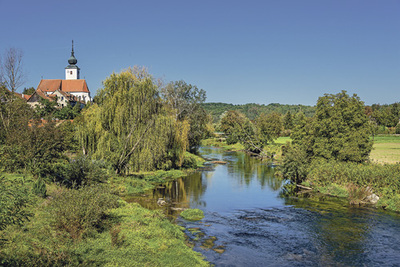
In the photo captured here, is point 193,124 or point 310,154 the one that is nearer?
point 310,154

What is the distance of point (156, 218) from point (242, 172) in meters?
24.9

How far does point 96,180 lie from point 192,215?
7.72 m

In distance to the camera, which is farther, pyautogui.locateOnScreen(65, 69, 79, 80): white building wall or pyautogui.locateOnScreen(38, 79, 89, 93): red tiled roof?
pyautogui.locateOnScreen(65, 69, 79, 80): white building wall

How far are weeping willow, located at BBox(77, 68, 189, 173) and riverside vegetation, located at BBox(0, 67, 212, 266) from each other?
92 mm

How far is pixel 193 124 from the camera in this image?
6069 centimetres

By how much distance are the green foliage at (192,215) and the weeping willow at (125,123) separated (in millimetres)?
10720

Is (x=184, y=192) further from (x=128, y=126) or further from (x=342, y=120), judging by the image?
(x=342, y=120)

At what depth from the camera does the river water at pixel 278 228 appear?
1491 cm

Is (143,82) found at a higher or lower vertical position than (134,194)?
higher

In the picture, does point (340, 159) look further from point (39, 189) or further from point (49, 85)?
point (49, 85)

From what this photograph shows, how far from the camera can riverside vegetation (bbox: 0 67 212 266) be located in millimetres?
11562

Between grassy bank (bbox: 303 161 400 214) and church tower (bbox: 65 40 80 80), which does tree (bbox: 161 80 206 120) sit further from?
church tower (bbox: 65 40 80 80)

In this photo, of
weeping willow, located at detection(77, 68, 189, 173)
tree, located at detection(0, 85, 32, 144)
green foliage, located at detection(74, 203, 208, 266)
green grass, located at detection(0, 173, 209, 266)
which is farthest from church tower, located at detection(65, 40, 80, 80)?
green foliage, located at detection(74, 203, 208, 266)

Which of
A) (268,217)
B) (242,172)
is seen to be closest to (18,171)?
(268,217)
